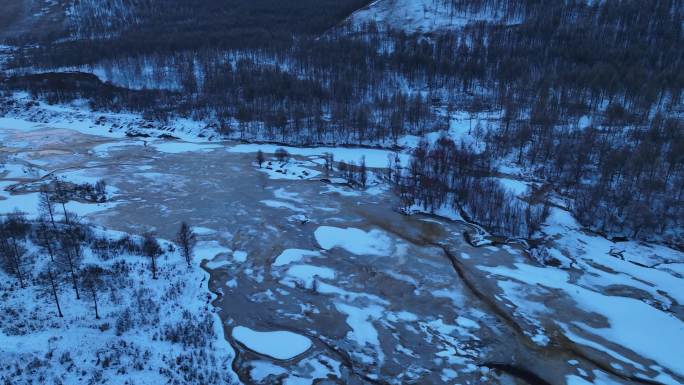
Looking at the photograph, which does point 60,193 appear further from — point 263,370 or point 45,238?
point 263,370

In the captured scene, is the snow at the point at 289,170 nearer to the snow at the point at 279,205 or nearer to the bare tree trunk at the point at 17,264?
the snow at the point at 279,205

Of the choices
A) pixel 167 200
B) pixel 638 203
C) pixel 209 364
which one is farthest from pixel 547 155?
pixel 209 364

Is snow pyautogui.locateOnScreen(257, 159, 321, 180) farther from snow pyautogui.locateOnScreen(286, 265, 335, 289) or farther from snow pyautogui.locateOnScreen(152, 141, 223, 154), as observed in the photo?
snow pyautogui.locateOnScreen(286, 265, 335, 289)

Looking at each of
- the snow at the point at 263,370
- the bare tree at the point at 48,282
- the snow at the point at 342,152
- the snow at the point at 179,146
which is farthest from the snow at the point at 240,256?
the snow at the point at 179,146

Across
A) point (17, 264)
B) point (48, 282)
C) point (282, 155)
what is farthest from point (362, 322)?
point (282, 155)

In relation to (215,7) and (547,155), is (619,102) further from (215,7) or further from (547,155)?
(215,7)

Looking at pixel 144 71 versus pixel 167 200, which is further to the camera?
pixel 144 71
